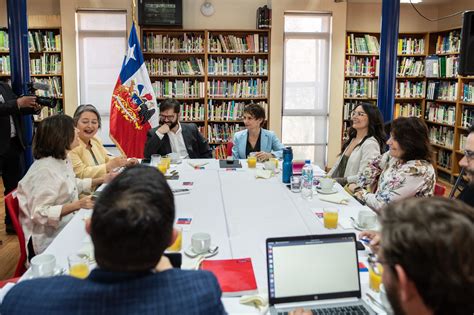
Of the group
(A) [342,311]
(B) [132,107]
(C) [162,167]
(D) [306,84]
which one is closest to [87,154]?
(C) [162,167]

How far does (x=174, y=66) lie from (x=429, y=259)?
19.6 feet

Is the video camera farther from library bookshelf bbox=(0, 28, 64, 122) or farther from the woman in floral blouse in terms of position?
the woman in floral blouse

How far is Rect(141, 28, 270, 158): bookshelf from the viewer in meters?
6.45

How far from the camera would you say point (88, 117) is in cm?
358

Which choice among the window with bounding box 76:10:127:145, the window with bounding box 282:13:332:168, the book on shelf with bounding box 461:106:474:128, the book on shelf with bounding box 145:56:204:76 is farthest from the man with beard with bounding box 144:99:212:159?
the book on shelf with bounding box 461:106:474:128

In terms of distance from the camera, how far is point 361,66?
6.88 meters

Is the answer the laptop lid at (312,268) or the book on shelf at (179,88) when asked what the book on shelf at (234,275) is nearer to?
the laptop lid at (312,268)

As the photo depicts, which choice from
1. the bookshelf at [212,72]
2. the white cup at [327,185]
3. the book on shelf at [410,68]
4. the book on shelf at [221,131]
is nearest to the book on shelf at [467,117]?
the book on shelf at [410,68]

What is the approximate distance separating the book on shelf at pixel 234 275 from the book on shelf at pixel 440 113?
5.54m

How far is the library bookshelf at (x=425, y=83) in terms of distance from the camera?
6406 millimetres

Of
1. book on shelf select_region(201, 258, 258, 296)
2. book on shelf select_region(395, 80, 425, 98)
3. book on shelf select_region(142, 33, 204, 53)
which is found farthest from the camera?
book on shelf select_region(395, 80, 425, 98)

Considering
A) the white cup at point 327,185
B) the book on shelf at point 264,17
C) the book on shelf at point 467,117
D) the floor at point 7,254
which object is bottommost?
the floor at point 7,254

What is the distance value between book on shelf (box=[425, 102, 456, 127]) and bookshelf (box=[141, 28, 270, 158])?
2.55 metres

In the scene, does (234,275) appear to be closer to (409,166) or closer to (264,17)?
(409,166)
